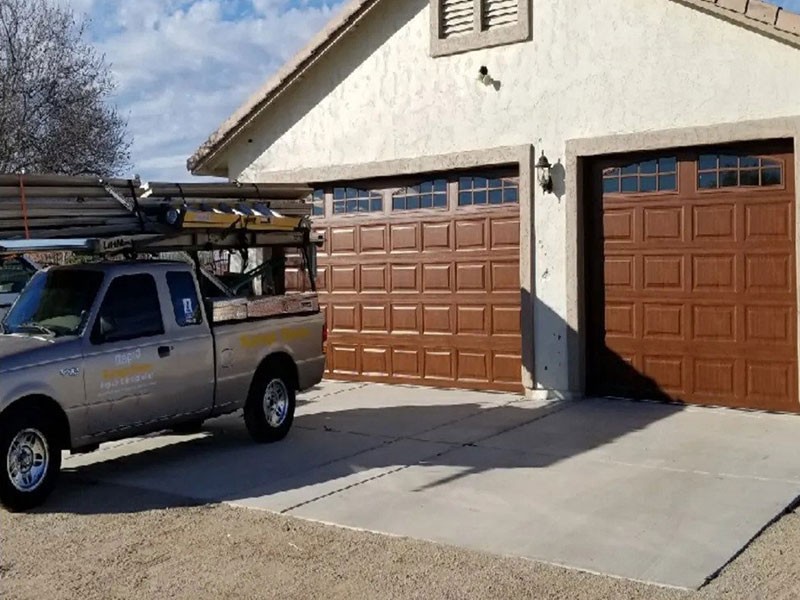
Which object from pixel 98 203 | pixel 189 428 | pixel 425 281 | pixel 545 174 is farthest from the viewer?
pixel 425 281

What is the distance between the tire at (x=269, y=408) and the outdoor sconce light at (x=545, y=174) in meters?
4.01

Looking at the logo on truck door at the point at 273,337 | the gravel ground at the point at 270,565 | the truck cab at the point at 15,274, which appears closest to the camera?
the gravel ground at the point at 270,565

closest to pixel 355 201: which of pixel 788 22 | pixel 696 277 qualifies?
pixel 696 277

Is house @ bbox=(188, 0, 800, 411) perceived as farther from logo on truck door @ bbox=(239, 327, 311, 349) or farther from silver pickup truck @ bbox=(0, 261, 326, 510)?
silver pickup truck @ bbox=(0, 261, 326, 510)

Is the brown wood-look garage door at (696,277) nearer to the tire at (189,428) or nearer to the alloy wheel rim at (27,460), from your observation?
the tire at (189,428)

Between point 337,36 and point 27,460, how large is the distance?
8042mm

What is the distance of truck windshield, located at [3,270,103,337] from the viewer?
8484 mm

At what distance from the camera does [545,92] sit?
12344mm

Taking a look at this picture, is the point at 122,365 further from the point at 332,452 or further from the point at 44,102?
the point at 44,102

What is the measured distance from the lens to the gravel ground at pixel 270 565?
19.4 ft

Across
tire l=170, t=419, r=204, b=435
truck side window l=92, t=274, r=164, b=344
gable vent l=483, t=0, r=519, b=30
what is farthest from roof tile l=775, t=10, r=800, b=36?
tire l=170, t=419, r=204, b=435

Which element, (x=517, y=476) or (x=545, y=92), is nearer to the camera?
(x=517, y=476)

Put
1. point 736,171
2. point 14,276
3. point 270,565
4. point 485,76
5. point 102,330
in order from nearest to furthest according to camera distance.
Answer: point 270,565, point 102,330, point 736,171, point 485,76, point 14,276

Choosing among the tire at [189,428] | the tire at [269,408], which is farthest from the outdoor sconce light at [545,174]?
the tire at [189,428]
